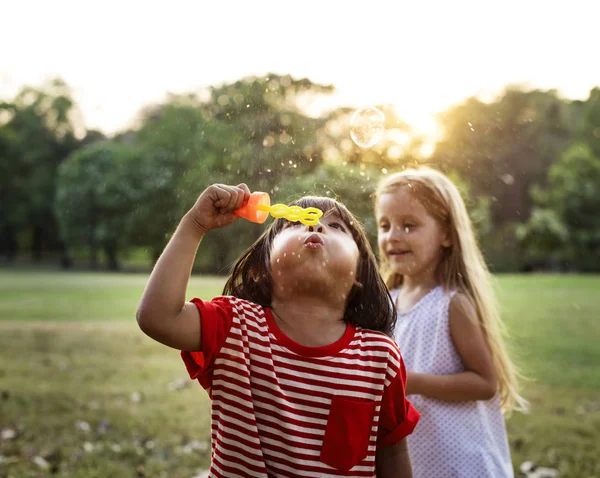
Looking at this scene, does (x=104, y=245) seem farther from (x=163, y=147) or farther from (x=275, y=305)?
(x=275, y=305)

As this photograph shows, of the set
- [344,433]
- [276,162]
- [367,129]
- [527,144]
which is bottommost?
[344,433]

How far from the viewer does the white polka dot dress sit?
189 centimetres

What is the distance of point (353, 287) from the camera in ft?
4.89

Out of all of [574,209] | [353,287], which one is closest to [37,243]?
[574,209]

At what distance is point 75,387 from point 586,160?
24894 mm

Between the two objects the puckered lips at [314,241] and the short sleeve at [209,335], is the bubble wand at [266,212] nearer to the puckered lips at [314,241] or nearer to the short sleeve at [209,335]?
A: the puckered lips at [314,241]

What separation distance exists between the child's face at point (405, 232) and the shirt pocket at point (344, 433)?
758 mm

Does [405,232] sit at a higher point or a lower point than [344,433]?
higher

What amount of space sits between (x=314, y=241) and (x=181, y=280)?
0.91 feet

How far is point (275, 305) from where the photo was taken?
4.64 feet

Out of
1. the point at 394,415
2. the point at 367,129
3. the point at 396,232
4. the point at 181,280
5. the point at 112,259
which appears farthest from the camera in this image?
the point at 112,259

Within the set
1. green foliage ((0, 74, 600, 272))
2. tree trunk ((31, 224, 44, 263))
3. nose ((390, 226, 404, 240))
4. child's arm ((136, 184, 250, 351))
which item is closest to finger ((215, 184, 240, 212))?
child's arm ((136, 184, 250, 351))

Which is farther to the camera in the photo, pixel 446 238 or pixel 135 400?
pixel 135 400

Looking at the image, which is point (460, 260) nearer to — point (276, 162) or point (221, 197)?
point (276, 162)
